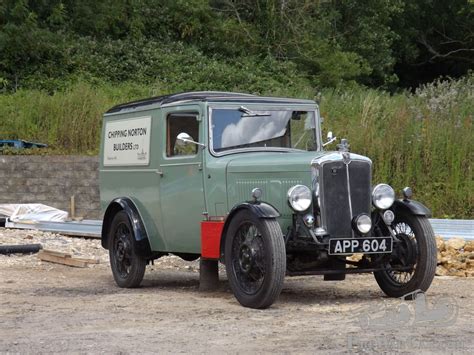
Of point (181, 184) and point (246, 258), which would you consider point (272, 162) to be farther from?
Result: point (181, 184)

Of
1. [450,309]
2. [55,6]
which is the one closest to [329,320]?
[450,309]

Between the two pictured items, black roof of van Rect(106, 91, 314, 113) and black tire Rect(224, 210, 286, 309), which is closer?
black tire Rect(224, 210, 286, 309)

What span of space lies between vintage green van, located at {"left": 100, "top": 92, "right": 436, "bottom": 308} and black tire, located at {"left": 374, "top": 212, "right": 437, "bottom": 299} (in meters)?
0.01

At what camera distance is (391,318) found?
8570 mm

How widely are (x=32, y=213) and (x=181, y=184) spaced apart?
30.2 feet

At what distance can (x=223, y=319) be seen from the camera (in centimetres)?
873

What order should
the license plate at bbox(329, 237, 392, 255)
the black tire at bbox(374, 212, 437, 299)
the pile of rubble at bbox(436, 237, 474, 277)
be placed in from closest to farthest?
the license plate at bbox(329, 237, 392, 255), the black tire at bbox(374, 212, 437, 299), the pile of rubble at bbox(436, 237, 474, 277)

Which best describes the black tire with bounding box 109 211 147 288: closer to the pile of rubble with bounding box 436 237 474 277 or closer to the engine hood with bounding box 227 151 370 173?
the engine hood with bounding box 227 151 370 173

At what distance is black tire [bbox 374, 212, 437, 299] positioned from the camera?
9820mm

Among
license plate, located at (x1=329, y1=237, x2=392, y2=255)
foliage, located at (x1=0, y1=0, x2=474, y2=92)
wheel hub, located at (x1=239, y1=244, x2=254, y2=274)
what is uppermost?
foliage, located at (x1=0, y1=0, x2=474, y2=92)

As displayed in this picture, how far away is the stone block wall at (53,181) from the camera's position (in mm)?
21047

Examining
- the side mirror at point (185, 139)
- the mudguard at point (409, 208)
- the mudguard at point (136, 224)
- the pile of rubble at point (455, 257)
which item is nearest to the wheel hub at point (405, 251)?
the mudguard at point (409, 208)

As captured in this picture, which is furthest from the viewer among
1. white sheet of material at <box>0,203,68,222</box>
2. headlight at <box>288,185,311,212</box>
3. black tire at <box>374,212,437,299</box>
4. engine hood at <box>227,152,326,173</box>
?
white sheet of material at <box>0,203,68,222</box>

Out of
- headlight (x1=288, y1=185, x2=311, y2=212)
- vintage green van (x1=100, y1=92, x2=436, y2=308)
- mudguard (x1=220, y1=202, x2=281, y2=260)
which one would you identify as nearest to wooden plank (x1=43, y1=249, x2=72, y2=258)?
vintage green van (x1=100, y1=92, x2=436, y2=308)
